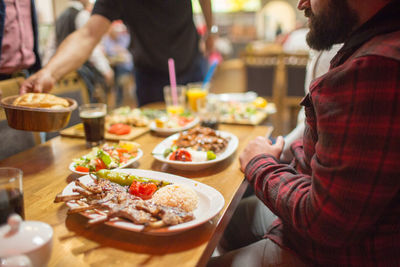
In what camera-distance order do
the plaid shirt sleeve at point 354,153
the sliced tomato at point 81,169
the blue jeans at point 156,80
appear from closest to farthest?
the plaid shirt sleeve at point 354,153 < the sliced tomato at point 81,169 < the blue jeans at point 156,80

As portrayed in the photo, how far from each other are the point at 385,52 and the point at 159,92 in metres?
2.26

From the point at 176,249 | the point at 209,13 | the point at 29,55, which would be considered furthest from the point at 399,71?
the point at 29,55

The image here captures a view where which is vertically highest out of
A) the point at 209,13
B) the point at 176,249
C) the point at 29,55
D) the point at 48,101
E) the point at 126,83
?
the point at 209,13

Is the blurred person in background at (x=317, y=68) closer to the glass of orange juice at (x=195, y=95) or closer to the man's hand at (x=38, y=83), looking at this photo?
the glass of orange juice at (x=195, y=95)

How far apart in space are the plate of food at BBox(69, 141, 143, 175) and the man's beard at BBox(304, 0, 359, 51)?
0.82 meters

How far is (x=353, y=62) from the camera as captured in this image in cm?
80

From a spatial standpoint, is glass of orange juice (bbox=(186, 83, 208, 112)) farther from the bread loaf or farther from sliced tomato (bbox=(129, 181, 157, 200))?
sliced tomato (bbox=(129, 181, 157, 200))

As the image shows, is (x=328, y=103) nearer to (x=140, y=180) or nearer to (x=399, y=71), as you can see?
(x=399, y=71)

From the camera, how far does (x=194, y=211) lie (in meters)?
0.98

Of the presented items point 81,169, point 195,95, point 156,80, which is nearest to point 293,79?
point 156,80

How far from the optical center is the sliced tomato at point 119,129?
179 cm

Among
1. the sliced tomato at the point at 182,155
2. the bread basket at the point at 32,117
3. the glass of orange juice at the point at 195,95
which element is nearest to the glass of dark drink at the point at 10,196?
the bread basket at the point at 32,117

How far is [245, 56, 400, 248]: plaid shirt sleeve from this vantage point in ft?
2.50

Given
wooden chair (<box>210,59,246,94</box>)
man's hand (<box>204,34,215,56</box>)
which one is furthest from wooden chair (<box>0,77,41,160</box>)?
wooden chair (<box>210,59,246,94</box>)
